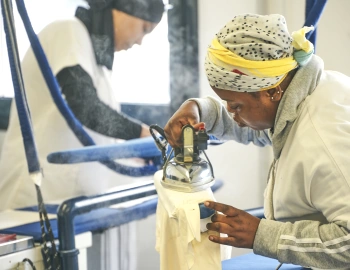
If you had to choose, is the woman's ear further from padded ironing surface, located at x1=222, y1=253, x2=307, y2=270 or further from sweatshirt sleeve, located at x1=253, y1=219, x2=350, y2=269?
padded ironing surface, located at x1=222, y1=253, x2=307, y2=270

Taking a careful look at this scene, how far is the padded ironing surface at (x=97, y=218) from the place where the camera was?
143cm

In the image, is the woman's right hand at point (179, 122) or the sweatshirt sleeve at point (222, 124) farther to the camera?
the sweatshirt sleeve at point (222, 124)

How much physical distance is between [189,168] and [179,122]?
181 mm

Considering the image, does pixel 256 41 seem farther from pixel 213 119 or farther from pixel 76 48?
pixel 76 48

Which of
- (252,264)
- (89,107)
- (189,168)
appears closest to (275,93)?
(189,168)

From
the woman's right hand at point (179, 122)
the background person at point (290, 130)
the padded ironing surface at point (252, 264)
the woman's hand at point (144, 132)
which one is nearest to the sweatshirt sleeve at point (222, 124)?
the woman's right hand at point (179, 122)

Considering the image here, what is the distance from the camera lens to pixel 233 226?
0.96 meters

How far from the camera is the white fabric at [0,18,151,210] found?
4.72ft

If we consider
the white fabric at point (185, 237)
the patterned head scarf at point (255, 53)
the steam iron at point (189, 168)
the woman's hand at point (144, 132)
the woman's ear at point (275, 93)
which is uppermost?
the patterned head scarf at point (255, 53)

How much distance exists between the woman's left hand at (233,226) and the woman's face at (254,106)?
0.71ft

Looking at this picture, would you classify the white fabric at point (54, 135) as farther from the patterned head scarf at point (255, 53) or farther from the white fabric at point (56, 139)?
the patterned head scarf at point (255, 53)

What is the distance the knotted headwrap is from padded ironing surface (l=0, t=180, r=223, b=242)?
18.1 inches

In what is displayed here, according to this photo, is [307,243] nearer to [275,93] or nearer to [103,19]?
[275,93]

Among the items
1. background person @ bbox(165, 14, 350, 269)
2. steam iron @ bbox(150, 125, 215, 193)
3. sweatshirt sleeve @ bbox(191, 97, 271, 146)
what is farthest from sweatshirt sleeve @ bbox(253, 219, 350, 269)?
sweatshirt sleeve @ bbox(191, 97, 271, 146)
